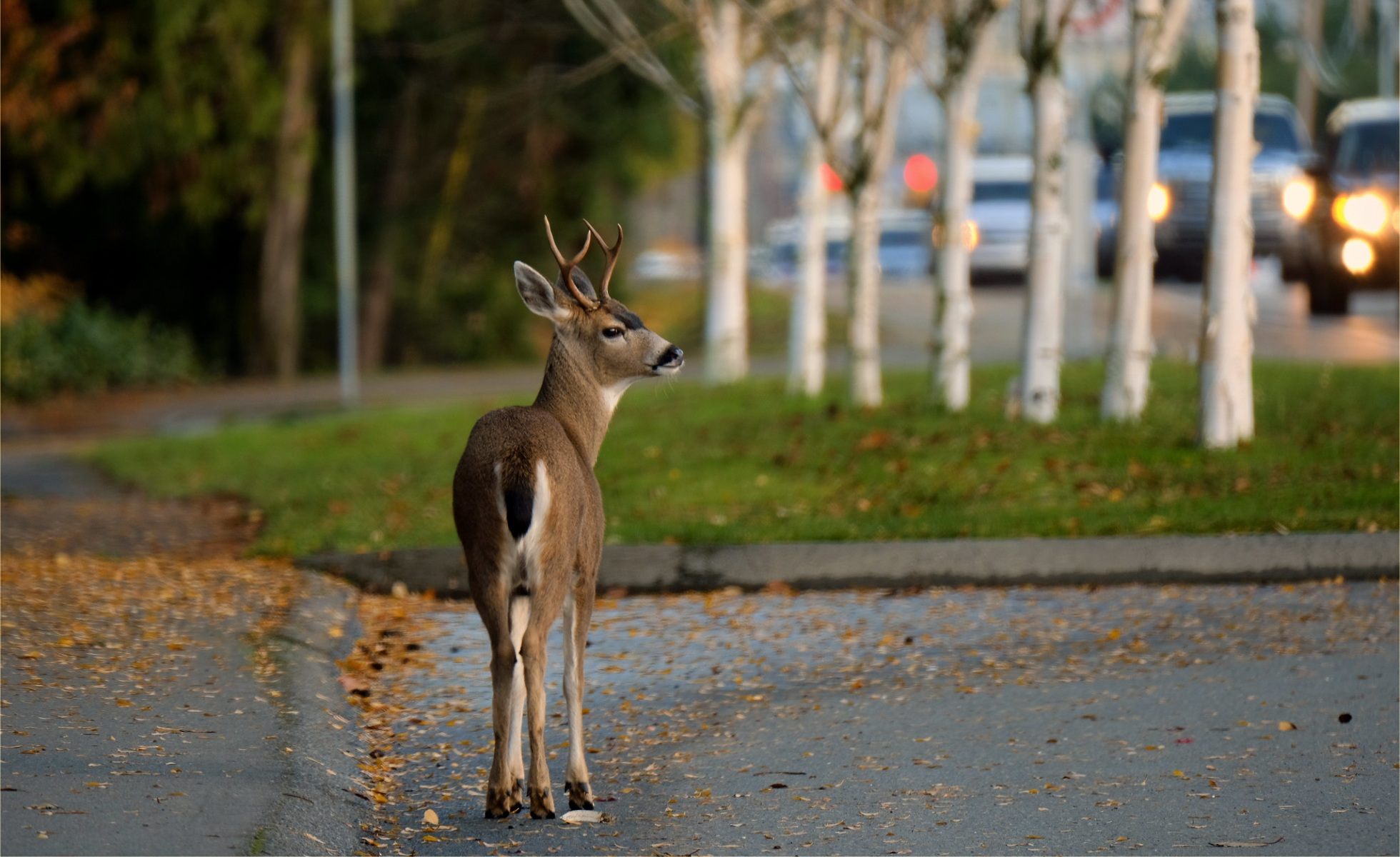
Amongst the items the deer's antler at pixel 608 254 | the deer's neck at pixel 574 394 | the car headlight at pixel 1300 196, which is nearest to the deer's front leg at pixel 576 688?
the deer's neck at pixel 574 394

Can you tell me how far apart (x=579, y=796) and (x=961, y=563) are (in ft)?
15.2

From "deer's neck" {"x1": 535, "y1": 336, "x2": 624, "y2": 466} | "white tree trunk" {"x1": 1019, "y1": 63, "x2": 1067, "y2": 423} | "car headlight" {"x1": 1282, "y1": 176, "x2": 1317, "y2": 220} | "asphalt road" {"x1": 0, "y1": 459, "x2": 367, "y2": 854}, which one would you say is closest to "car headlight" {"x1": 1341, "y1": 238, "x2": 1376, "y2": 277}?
"car headlight" {"x1": 1282, "y1": 176, "x2": 1317, "y2": 220}

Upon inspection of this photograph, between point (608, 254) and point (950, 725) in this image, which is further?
point (950, 725)

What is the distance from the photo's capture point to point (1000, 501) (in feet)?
40.8

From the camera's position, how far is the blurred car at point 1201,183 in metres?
28.3

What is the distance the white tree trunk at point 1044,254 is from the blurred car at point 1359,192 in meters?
9.71

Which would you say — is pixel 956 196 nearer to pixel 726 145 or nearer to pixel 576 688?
pixel 726 145

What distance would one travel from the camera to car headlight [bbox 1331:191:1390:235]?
923 inches

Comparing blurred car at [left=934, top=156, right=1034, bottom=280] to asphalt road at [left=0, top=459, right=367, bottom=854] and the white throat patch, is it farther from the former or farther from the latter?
the white throat patch

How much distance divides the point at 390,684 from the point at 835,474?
17.7ft

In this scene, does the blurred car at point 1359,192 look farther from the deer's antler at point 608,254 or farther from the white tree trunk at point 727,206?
the deer's antler at point 608,254

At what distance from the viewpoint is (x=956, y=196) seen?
1680cm

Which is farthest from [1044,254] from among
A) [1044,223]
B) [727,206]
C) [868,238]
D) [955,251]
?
[727,206]

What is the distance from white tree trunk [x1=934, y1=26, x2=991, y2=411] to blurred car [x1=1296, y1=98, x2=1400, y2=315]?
8.40m
